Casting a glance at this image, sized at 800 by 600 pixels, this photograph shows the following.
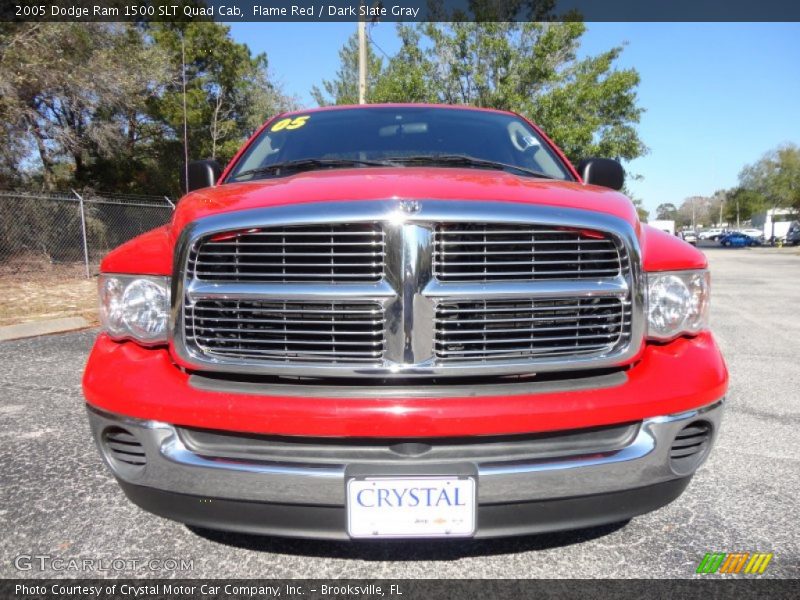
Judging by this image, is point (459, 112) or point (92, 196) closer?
point (459, 112)

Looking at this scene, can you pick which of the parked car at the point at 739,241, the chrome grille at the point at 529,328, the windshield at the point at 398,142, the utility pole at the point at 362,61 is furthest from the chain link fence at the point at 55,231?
the parked car at the point at 739,241

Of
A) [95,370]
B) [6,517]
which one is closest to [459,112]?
[95,370]

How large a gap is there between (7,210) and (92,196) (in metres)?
8.84

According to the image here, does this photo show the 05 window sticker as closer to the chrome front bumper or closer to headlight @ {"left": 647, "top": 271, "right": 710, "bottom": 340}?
the chrome front bumper

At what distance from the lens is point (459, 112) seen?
343cm

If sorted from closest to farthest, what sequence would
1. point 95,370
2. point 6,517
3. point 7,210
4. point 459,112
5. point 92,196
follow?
point 95,370 < point 6,517 < point 459,112 < point 7,210 < point 92,196

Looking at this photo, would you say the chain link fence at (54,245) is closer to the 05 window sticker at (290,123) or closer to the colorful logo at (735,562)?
the 05 window sticker at (290,123)

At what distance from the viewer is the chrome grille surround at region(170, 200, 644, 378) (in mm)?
1697

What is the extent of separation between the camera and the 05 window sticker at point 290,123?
334cm

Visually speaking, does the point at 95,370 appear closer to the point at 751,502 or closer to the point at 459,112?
the point at 459,112

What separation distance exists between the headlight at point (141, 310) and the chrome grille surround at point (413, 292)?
0.12m

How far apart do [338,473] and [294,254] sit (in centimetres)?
66

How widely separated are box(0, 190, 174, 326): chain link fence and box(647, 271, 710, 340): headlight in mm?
8382

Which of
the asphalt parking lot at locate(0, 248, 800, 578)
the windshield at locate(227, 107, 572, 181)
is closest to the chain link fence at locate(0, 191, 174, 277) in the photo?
the windshield at locate(227, 107, 572, 181)
